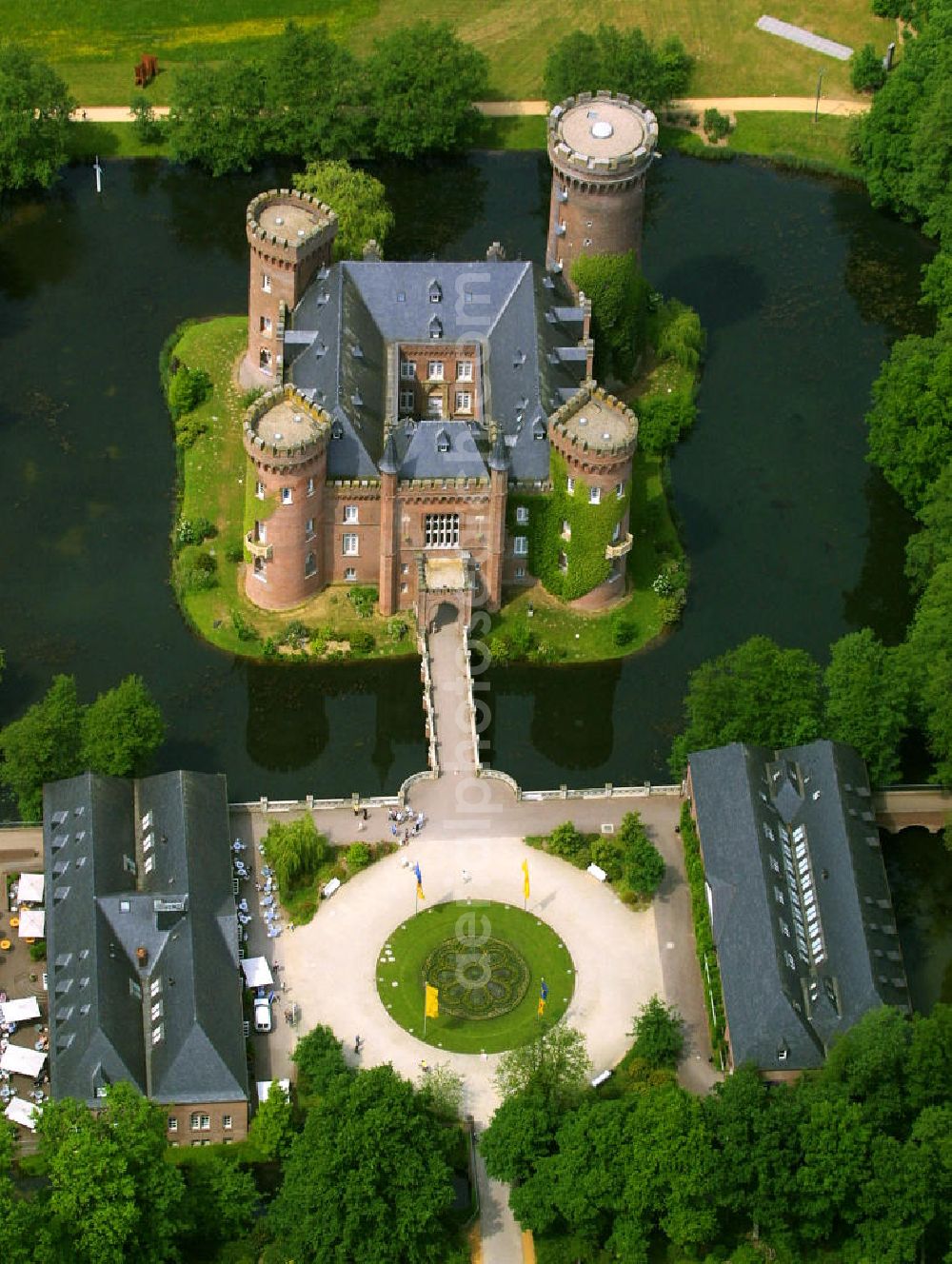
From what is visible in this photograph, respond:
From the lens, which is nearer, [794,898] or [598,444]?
[794,898]

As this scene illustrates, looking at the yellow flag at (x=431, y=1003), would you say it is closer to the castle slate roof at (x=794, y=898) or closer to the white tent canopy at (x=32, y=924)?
the castle slate roof at (x=794, y=898)

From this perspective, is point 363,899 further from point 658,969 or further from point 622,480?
point 622,480

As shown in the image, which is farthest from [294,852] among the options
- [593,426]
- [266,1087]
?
[593,426]

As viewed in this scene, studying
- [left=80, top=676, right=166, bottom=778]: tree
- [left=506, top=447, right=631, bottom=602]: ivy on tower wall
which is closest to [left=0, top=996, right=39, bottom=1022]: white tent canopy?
[left=80, top=676, right=166, bottom=778]: tree

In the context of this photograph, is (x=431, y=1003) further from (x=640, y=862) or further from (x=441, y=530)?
(x=441, y=530)

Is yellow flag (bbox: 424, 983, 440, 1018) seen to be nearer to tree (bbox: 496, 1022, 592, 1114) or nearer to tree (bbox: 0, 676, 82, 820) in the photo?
tree (bbox: 496, 1022, 592, 1114)

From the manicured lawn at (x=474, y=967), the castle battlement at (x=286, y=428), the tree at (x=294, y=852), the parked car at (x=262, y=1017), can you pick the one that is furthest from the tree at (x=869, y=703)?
the parked car at (x=262, y=1017)
